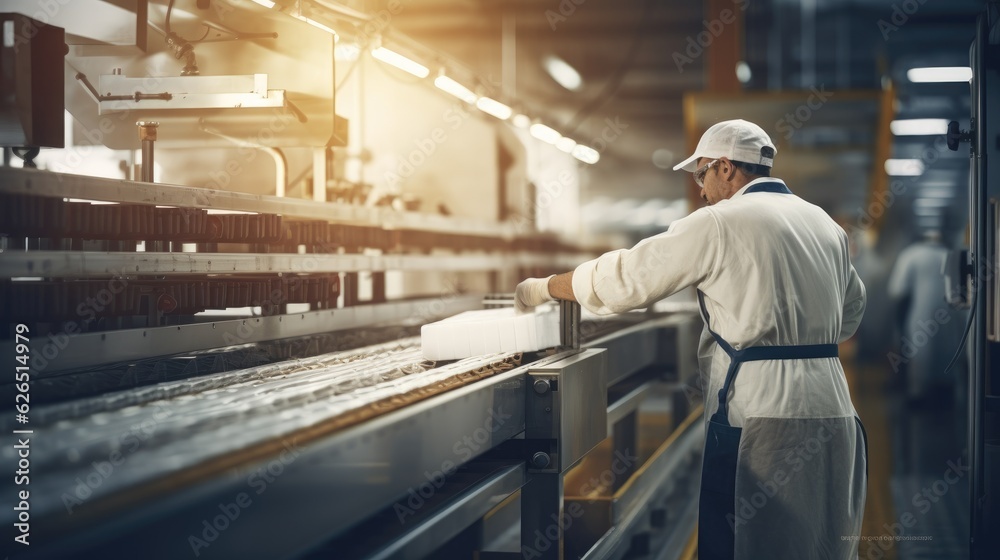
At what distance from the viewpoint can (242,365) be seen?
2.27 meters

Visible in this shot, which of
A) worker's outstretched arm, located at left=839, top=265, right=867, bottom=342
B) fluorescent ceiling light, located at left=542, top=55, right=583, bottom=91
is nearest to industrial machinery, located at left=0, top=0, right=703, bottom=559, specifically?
worker's outstretched arm, located at left=839, top=265, right=867, bottom=342

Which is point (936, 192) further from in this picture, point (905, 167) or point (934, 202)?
point (905, 167)

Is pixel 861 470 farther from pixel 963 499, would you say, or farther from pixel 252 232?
pixel 963 499

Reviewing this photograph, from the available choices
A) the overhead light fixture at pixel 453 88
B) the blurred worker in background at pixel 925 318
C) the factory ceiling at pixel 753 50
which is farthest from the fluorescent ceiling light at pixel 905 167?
the overhead light fixture at pixel 453 88

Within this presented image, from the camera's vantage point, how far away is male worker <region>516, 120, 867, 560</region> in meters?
2.20

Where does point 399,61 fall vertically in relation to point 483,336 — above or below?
above

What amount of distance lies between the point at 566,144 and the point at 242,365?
17.0 ft

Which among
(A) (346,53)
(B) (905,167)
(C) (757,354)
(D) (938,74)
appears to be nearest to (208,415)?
Result: (C) (757,354)

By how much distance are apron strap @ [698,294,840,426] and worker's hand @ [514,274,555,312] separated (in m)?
0.46

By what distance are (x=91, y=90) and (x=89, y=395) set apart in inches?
54.2

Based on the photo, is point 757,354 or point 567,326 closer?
point 757,354

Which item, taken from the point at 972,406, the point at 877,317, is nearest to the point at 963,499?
the point at 972,406

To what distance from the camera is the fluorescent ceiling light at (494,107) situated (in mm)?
5199

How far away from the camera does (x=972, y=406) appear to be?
110 inches
